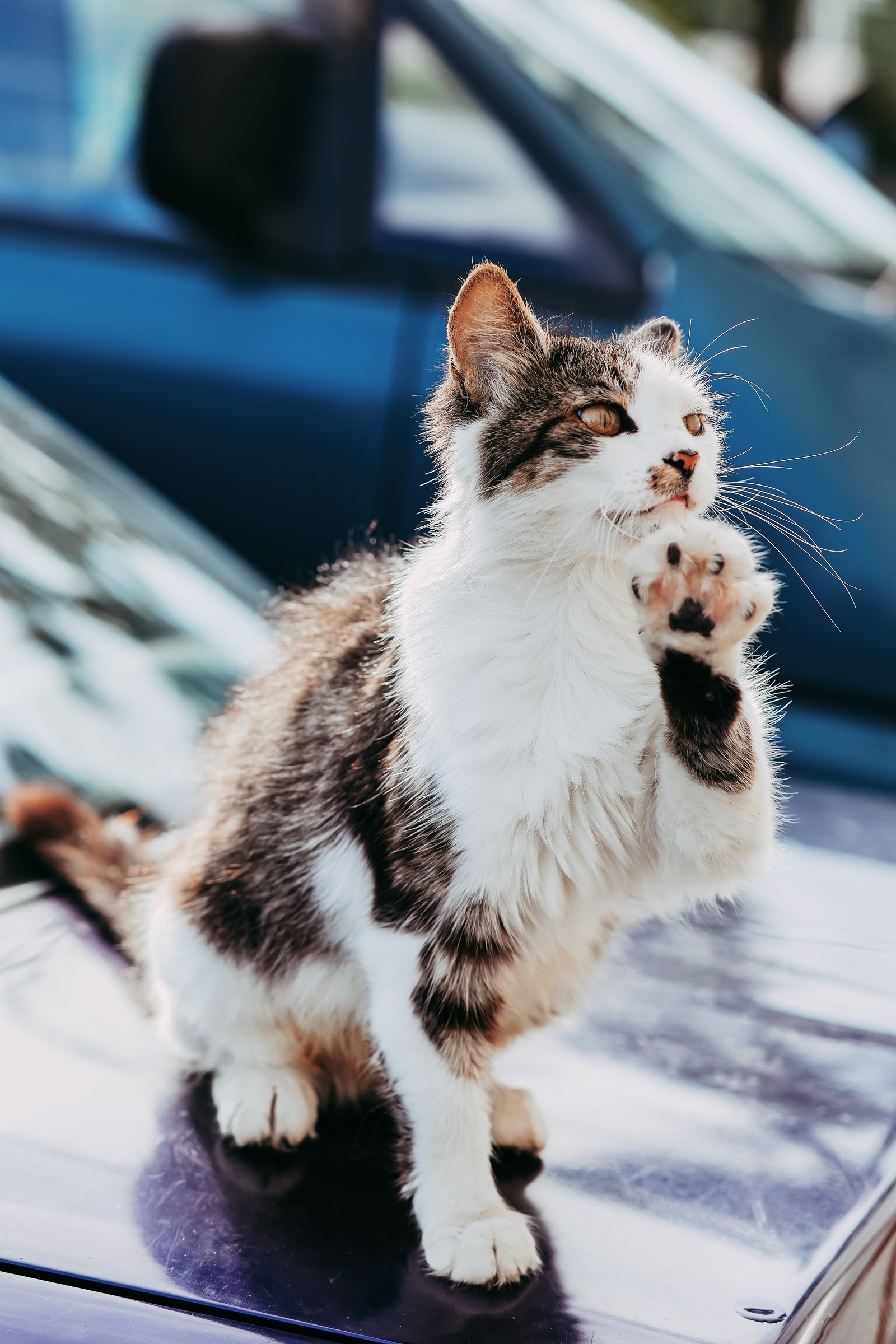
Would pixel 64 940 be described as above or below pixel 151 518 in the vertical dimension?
below

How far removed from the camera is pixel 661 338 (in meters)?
1.55

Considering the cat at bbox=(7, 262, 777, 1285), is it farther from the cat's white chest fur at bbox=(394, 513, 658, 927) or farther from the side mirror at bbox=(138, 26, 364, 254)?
the side mirror at bbox=(138, 26, 364, 254)

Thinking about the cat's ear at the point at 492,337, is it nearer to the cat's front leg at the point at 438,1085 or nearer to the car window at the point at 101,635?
the cat's front leg at the point at 438,1085

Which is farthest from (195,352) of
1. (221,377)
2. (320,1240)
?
(320,1240)

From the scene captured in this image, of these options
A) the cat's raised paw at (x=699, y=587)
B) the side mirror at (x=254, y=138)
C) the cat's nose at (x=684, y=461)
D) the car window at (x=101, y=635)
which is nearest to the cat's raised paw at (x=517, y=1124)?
the cat's raised paw at (x=699, y=587)

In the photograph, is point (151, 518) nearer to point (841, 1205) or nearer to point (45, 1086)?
point (45, 1086)

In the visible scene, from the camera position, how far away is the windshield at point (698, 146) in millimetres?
2924

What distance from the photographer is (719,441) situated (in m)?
1.42

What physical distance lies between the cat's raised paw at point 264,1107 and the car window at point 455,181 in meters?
2.08

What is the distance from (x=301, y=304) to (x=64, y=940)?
188cm

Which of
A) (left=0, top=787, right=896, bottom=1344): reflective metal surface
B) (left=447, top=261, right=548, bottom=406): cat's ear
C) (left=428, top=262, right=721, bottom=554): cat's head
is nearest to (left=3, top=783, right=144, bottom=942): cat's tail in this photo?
(left=0, top=787, right=896, bottom=1344): reflective metal surface

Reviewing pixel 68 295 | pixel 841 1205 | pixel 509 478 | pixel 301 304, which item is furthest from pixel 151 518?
pixel 841 1205

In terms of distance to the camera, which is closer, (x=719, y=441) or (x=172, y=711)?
(x=719, y=441)

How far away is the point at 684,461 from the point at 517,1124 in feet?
2.22
